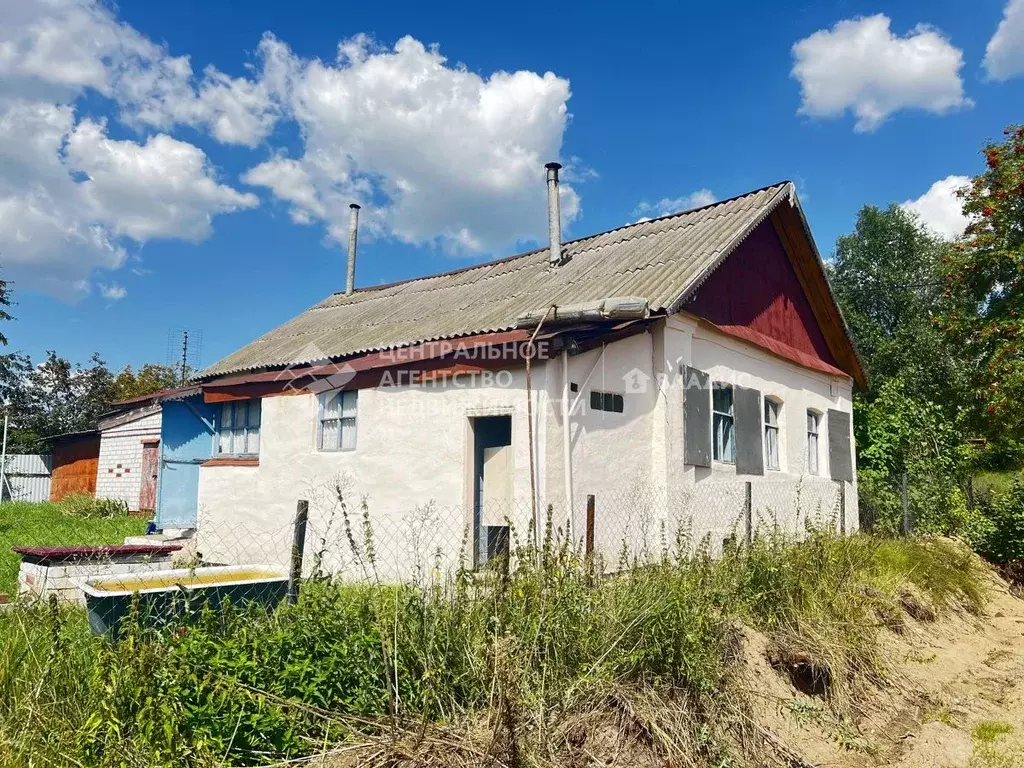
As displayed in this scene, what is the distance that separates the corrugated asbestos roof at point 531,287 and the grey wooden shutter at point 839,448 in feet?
15.1

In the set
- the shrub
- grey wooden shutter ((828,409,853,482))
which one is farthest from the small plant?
the shrub

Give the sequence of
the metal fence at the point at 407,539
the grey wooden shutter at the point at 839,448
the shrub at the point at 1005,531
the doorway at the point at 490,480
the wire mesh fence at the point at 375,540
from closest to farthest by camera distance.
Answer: the wire mesh fence at the point at 375,540, the metal fence at the point at 407,539, the doorway at the point at 490,480, the shrub at the point at 1005,531, the grey wooden shutter at the point at 839,448

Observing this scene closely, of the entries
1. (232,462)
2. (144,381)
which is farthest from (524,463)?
(144,381)

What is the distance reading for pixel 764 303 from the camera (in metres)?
11.3

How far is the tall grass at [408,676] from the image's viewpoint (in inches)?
126

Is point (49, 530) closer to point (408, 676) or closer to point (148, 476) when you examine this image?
point (148, 476)

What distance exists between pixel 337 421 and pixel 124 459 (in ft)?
41.7

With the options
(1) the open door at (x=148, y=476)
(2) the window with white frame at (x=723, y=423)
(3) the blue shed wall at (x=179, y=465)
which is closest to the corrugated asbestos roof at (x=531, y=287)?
(3) the blue shed wall at (x=179, y=465)

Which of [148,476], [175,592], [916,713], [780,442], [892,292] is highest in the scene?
[892,292]

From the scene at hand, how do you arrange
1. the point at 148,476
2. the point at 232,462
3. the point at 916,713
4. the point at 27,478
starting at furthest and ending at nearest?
1. the point at 27,478
2. the point at 148,476
3. the point at 232,462
4. the point at 916,713

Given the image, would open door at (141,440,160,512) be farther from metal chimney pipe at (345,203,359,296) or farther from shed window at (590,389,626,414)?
shed window at (590,389,626,414)

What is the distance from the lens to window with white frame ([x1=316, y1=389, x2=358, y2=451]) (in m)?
9.73

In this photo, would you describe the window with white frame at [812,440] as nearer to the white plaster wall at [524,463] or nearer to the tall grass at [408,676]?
the white plaster wall at [524,463]

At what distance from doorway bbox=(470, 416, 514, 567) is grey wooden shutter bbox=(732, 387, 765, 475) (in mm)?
3476
